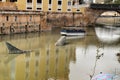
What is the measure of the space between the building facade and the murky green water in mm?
14012

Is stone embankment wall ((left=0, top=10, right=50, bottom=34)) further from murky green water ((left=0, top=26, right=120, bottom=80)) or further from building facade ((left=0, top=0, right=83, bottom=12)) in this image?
building facade ((left=0, top=0, right=83, bottom=12))

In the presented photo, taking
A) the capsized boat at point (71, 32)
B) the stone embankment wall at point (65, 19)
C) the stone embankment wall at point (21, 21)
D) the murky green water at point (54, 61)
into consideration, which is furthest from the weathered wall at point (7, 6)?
the murky green water at point (54, 61)

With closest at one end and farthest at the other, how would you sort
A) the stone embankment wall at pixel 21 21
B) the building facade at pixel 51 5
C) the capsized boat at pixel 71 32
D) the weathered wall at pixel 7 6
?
the stone embankment wall at pixel 21 21
the capsized boat at pixel 71 32
the weathered wall at pixel 7 6
the building facade at pixel 51 5

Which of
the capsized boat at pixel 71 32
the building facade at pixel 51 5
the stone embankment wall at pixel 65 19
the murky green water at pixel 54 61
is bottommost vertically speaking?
the murky green water at pixel 54 61

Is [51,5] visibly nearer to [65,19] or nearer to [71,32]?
[65,19]

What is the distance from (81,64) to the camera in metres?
29.1

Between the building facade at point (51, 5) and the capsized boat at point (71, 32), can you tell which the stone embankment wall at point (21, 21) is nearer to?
the building facade at point (51, 5)

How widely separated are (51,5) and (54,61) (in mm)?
31795

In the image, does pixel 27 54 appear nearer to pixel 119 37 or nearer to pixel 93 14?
pixel 119 37

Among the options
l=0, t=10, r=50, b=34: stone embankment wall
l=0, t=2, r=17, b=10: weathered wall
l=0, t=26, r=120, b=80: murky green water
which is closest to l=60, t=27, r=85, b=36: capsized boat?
l=0, t=10, r=50, b=34: stone embankment wall

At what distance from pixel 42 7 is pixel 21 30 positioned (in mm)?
11616

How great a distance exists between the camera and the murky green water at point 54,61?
24.8 m

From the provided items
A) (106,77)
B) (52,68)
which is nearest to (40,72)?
(52,68)

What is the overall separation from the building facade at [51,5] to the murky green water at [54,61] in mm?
14012
